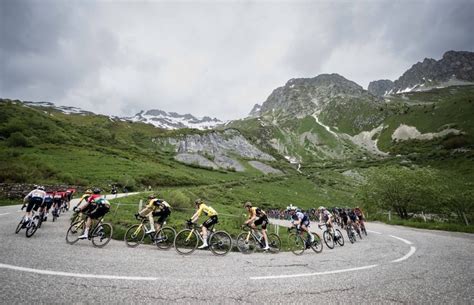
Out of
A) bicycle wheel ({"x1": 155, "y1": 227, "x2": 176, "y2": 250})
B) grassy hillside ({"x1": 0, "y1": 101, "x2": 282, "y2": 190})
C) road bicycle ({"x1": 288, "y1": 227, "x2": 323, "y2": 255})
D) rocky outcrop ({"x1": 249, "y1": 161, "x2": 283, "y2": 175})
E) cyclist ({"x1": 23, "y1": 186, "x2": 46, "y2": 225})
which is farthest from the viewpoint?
rocky outcrop ({"x1": 249, "y1": 161, "x2": 283, "y2": 175})

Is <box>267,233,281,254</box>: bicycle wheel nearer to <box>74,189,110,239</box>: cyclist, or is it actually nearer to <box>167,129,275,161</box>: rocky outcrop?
<box>74,189,110,239</box>: cyclist

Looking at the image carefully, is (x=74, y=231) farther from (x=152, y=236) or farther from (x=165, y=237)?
(x=165, y=237)

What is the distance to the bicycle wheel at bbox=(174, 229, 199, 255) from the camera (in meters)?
12.0

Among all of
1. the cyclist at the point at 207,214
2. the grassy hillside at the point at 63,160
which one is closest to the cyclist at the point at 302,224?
the cyclist at the point at 207,214

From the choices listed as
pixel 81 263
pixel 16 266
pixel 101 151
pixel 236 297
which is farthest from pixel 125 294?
pixel 101 151

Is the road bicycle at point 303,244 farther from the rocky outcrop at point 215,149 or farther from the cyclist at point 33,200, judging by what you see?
the rocky outcrop at point 215,149

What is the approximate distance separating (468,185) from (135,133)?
139753 mm

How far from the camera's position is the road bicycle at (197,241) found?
12.2 m

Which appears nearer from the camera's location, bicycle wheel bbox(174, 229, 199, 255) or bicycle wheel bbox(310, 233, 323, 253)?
bicycle wheel bbox(174, 229, 199, 255)

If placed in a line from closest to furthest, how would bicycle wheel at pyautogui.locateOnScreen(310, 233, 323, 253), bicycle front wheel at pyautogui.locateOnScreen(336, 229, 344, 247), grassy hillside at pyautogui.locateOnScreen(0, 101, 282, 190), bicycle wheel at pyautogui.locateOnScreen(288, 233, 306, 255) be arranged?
bicycle wheel at pyautogui.locateOnScreen(288, 233, 306, 255)
bicycle wheel at pyautogui.locateOnScreen(310, 233, 323, 253)
bicycle front wheel at pyautogui.locateOnScreen(336, 229, 344, 247)
grassy hillside at pyautogui.locateOnScreen(0, 101, 282, 190)

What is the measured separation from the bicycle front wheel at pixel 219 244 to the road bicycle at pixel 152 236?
1947 mm

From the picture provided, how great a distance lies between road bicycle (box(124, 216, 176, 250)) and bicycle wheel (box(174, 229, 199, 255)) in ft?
1.24

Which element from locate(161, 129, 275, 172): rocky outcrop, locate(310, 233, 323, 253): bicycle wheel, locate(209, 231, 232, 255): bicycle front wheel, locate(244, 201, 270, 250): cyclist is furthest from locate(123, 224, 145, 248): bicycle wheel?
locate(161, 129, 275, 172): rocky outcrop

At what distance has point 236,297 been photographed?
245 inches
